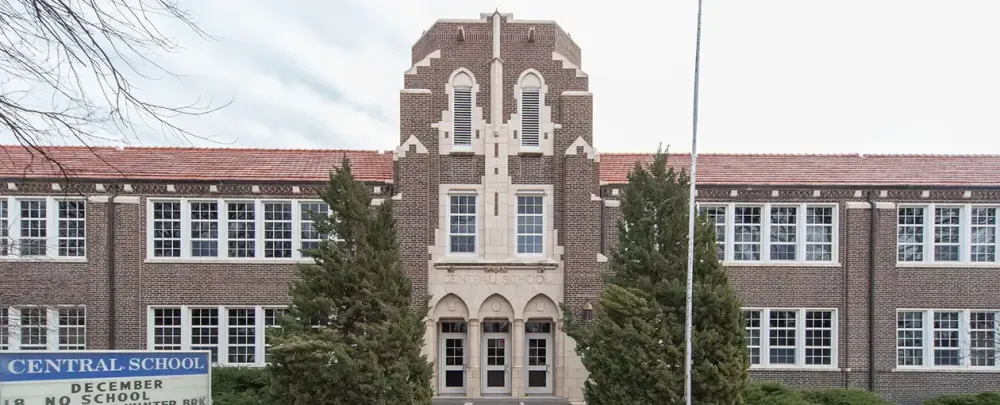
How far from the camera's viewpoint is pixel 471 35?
58.1 feet

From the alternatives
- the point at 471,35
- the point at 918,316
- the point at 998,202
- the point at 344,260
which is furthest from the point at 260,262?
the point at 998,202

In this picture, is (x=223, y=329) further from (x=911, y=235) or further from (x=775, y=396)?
(x=911, y=235)

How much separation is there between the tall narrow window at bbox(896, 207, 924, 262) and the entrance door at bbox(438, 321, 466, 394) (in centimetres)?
1407

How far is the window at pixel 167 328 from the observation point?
17.5 m

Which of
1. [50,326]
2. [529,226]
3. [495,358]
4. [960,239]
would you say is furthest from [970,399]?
[50,326]

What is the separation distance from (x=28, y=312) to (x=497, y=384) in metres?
14.4

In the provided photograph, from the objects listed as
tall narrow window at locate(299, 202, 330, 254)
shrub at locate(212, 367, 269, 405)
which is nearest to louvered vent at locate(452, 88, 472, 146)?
tall narrow window at locate(299, 202, 330, 254)

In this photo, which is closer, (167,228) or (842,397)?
(842,397)

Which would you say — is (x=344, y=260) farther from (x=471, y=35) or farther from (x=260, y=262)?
(x=471, y=35)

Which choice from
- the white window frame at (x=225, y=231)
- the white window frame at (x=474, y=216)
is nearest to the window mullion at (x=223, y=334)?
the white window frame at (x=225, y=231)

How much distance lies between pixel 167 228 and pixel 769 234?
1867cm

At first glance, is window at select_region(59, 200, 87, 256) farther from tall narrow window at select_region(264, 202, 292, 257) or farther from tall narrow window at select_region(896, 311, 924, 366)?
tall narrow window at select_region(896, 311, 924, 366)

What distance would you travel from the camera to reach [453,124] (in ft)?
57.7

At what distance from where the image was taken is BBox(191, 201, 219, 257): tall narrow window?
17.5 metres
